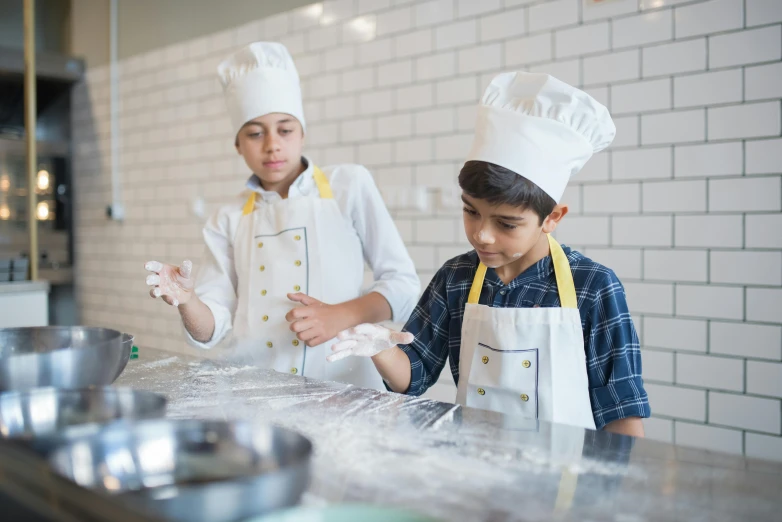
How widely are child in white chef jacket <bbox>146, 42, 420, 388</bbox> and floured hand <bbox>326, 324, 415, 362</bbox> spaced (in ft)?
1.34

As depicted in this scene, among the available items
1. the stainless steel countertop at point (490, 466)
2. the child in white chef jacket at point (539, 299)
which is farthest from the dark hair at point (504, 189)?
the stainless steel countertop at point (490, 466)

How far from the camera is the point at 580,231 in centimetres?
228

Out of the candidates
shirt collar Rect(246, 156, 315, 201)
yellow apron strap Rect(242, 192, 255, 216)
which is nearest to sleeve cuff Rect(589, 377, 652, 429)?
shirt collar Rect(246, 156, 315, 201)

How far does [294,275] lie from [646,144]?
1216 millimetres

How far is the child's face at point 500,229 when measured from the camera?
121 cm

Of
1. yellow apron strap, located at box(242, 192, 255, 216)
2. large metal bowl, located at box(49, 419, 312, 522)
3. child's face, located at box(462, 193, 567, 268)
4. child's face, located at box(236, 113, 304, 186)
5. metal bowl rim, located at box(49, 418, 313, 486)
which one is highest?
child's face, located at box(236, 113, 304, 186)

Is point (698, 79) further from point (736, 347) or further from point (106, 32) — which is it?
point (106, 32)

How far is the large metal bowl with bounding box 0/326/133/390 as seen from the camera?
36.1 inches

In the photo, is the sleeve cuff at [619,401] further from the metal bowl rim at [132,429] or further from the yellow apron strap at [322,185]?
the yellow apron strap at [322,185]

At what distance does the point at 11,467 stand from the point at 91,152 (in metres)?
4.26

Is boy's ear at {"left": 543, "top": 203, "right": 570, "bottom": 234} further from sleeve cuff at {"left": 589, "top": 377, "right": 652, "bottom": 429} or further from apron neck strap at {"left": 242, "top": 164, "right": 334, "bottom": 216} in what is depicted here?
apron neck strap at {"left": 242, "top": 164, "right": 334, "bottom": 216}

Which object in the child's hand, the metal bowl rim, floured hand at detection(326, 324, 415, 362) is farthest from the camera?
the child's hand

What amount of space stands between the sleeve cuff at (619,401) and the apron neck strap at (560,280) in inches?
6.5

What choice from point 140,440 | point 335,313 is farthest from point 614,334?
point 140,440
